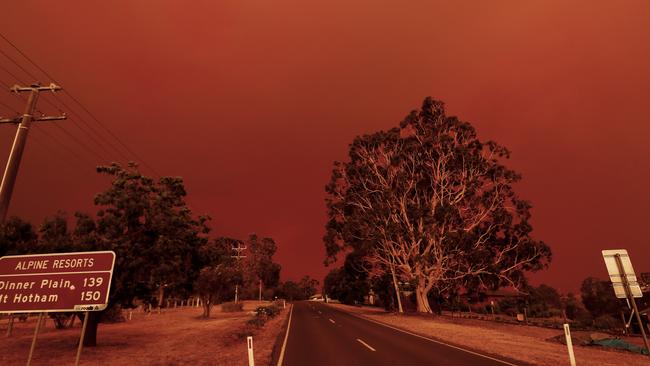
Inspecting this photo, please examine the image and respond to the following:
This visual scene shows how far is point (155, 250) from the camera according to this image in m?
17.0

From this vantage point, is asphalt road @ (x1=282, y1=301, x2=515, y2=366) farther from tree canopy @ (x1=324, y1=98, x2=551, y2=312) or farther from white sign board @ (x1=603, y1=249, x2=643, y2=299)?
tree canopy @ (x1=324, y1=98, x2=551, y2=312)

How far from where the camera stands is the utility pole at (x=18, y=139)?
34.2 feet

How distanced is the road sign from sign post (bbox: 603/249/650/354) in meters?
13.2

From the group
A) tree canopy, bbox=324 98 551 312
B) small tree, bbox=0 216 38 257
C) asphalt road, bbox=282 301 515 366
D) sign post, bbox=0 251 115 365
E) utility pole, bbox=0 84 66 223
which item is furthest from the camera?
tree canopy, bbox=324 98 551 312

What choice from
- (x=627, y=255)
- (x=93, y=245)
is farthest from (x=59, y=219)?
(x=627, y=255)

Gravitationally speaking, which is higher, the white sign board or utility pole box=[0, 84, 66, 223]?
utility pole box=[0, 84, 66, 223]

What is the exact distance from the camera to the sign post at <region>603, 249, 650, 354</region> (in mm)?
9484

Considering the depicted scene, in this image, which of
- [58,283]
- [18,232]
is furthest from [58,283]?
[18,232]

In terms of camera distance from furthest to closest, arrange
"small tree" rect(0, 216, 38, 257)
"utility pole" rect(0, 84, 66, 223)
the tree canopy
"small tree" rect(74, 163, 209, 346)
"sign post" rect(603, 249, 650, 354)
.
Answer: the tree canopy
"small tree" rect(0, 216, 38, 257)
"small tree" rect(74, 163, 209, 346)
"utility pole" rect(0, 84, 66, 223)
"sign post" rect(603, 249, 650, 354)

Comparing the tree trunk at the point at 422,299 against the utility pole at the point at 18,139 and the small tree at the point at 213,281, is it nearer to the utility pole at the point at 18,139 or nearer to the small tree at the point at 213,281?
the small tree at the point at 213,281

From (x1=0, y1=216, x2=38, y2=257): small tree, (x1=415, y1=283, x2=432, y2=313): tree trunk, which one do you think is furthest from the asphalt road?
(x1=415, y1=283, x2=432, y2=313): tree trunk

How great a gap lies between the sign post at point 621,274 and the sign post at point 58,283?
13.1 metres

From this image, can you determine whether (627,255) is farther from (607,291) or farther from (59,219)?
(607,291)

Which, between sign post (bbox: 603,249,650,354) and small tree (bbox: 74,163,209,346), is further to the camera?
small tree (bbox: 74,163,209,346)
